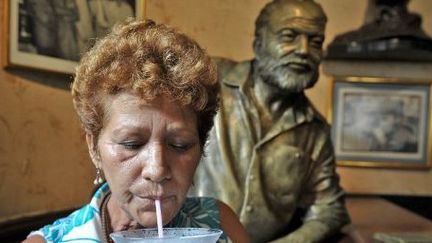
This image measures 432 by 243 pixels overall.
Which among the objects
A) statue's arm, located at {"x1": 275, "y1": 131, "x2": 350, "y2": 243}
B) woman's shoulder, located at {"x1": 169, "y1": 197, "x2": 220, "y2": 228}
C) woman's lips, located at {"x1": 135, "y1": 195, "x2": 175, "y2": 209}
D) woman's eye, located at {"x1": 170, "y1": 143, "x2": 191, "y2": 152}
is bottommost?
statue's arm, located at {"x1": 275, "y1": 131, "x2": 350, "y2": 243}

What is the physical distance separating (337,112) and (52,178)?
1.52 meters

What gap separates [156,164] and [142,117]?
63mm

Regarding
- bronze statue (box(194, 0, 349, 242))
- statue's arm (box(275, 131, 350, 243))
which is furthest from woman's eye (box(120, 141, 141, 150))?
statue's arm (box(275, 131, 350, 243))

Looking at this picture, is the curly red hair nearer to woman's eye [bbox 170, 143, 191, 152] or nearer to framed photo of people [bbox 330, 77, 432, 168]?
woman's eye [bbox 170, 143, 191, 152]

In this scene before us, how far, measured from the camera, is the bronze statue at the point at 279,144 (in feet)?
5.15

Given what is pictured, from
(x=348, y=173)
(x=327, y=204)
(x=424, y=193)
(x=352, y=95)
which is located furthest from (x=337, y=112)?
(x=327, y=204)

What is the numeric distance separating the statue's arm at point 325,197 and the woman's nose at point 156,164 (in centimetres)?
94

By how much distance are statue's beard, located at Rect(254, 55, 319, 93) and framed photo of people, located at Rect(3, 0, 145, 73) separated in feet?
1.60

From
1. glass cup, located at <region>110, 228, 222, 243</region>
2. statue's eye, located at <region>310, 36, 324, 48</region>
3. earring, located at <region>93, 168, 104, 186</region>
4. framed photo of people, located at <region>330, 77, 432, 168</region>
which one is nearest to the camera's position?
glass cup, located at <region>110, 228, 222, 243</region>

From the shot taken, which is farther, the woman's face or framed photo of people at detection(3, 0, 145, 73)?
framed photo of people at detection(3, 0, 145, 73)

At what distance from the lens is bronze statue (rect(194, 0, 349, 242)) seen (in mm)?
1569

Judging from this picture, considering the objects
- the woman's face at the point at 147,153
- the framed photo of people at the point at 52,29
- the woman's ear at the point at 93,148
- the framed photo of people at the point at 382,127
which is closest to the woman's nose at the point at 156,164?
the woman's face at the point at 147,153

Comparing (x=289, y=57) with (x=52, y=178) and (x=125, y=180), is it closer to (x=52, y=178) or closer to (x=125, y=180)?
(x=52, y=178)

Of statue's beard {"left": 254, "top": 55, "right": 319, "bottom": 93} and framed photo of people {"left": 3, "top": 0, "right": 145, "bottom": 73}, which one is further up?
framed photo of people {"left": 3, "top": 0, "right": 145, "bottom": 73}
